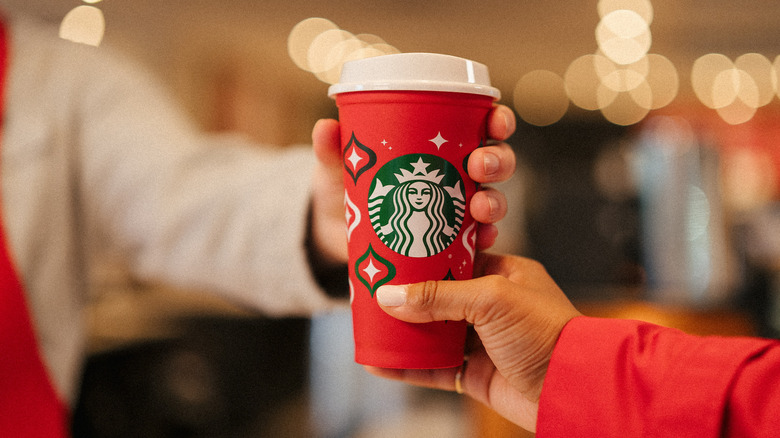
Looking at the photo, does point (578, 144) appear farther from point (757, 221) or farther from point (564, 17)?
point (757, 221)

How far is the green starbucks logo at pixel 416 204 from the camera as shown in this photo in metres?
0.73

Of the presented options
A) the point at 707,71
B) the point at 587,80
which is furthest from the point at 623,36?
the point at 707,71

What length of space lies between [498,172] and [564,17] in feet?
16.9

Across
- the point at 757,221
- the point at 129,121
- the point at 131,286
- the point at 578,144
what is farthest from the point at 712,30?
the point at 129,121

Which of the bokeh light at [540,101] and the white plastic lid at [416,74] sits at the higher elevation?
the bokeh light at [540,101]

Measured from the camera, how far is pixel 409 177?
2.40 ft

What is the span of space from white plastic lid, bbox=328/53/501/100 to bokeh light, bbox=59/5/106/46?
8.26 feet

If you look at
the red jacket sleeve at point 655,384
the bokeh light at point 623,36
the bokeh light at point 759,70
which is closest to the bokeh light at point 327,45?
the bokeh light at point 623,36

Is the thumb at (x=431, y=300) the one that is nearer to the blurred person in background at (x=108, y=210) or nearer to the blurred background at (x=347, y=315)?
the blurred person in background at (x=108, y=210)

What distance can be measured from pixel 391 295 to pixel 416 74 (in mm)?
268

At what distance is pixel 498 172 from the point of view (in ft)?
2.52

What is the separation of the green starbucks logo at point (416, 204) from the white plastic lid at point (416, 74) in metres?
0.09

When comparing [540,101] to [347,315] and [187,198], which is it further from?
[187,198]

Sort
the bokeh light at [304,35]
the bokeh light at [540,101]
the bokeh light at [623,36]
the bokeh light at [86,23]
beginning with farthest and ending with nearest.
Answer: the bokeh light at [540,101]
the bokeh light at [304,35]
the bokeh light at [623,36]
the bokeh light at [86,23]
